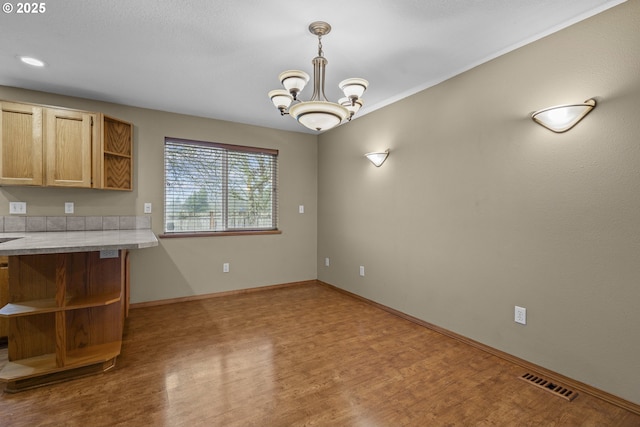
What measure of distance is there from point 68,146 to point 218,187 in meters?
1.65

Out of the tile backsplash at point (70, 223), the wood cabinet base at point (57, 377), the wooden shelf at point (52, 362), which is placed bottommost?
the wood cabinet base at point (57, 377)

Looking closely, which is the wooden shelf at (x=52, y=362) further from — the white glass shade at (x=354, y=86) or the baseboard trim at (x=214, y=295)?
the white glass shade at (x=354, y=86)

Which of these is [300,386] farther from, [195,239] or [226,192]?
[226,192]

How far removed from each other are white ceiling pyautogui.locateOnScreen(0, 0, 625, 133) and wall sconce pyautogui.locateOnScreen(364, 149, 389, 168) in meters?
0.66

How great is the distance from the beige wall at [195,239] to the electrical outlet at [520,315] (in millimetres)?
3063

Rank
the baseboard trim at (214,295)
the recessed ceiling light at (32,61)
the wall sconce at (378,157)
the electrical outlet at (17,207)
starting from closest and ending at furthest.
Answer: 1. the recessed ceiling light at (32,61)
2. the electrical outlet at (17,207)
3. the wall sconce at (378,157)
4. the baseboard trim at (214,295)

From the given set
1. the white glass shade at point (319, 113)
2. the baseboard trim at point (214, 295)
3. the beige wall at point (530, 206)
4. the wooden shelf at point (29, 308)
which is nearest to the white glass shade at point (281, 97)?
the white glass shade at point (319, 113)

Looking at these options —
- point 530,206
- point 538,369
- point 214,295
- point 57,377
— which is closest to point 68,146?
point 57,377

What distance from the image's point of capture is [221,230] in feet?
14.3

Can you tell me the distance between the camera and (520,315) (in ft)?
7.92

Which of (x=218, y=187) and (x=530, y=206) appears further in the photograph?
(x=218, y=187)

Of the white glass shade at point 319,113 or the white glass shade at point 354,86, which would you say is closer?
the white glass shade at point 319,113

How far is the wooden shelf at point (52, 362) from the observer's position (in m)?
2.05

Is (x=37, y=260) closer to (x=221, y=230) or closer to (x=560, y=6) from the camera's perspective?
(x=221, y=230)
